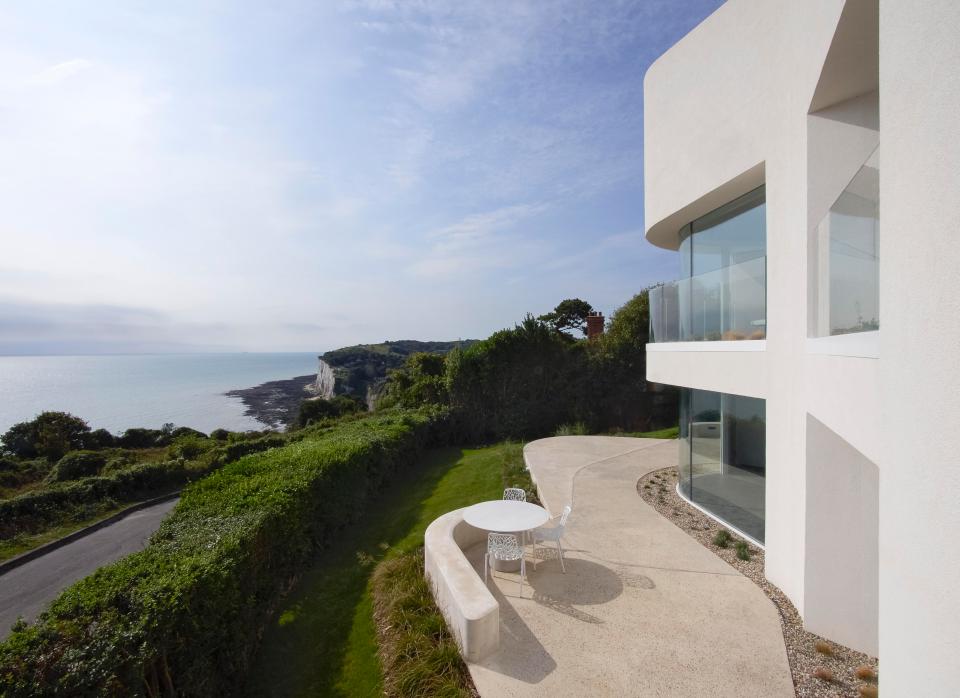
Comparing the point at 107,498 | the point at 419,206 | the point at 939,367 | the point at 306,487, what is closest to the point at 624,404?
the point at 419,206

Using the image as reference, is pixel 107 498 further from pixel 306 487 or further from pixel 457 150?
pixel 457 150

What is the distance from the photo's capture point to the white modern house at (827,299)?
1.95 m

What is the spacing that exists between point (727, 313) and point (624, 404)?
1543 cm

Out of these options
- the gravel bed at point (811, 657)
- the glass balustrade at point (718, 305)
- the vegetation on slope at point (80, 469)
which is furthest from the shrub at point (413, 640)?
the vegetation on slope at point (80, 469)

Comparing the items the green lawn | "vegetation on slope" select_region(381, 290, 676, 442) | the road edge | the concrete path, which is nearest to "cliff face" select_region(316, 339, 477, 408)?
"vegetation on slope" select_region(381, 290, 676, 442)

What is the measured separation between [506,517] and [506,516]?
4 centimetres

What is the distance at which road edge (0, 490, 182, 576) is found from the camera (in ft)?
38.7

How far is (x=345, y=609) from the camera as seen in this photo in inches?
302

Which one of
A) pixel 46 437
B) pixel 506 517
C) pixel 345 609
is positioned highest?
pixel 506 517

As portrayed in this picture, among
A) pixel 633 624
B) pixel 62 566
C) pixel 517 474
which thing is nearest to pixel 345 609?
pixel 633 624

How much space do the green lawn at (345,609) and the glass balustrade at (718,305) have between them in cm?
619

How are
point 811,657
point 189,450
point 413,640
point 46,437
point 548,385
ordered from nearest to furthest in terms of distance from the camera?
point 811,657 < point 413,640 < point 189,450 < point 548,385 < point 46,437

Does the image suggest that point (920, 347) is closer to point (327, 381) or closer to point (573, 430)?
point (573, 430)

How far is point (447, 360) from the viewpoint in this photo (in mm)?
23453
